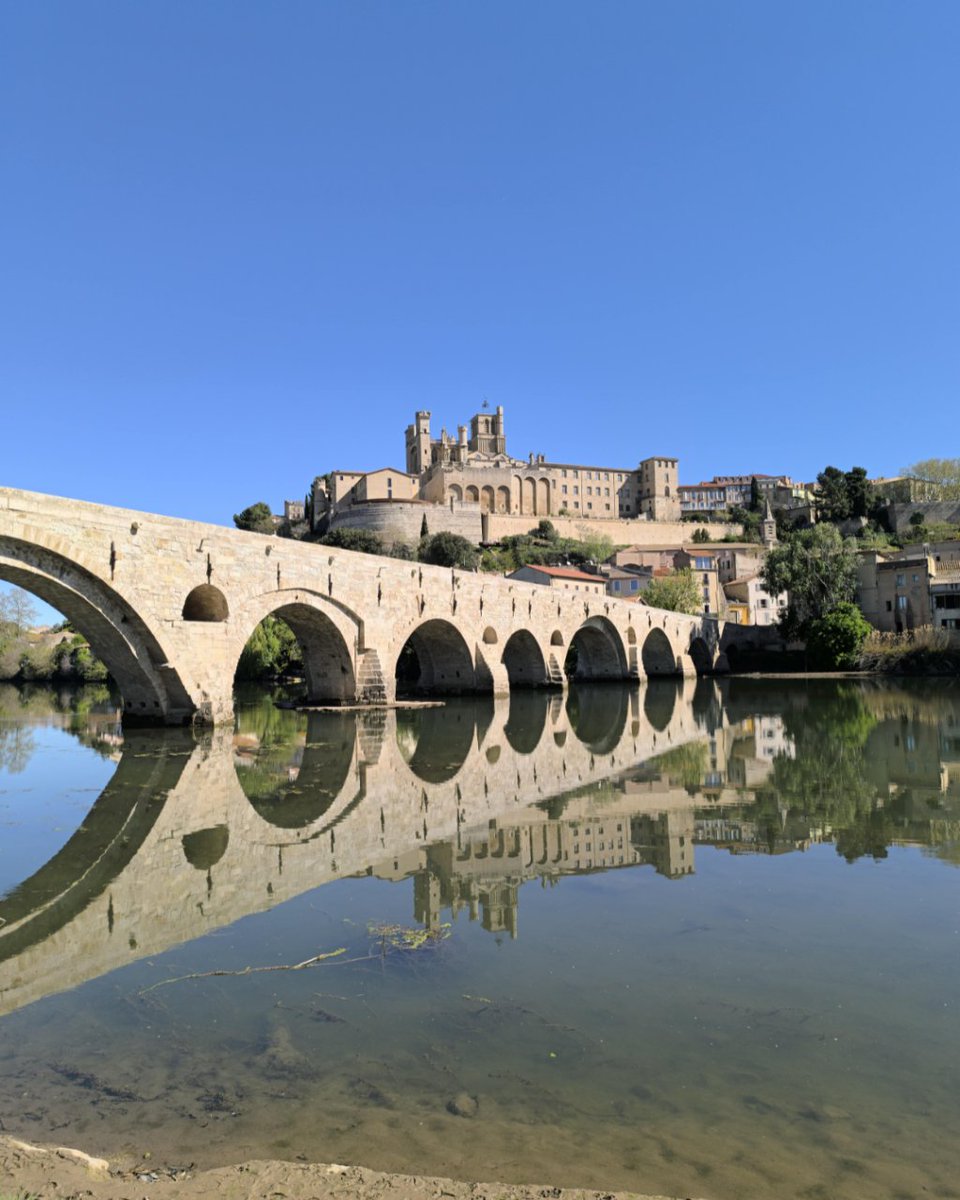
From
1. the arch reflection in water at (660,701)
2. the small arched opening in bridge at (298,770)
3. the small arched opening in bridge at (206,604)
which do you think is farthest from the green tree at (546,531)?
the small arched opening in bridge at (206,604)

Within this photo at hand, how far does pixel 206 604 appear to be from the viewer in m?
21.6

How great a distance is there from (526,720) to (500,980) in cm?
2101

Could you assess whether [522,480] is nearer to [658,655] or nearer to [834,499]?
[834,499]

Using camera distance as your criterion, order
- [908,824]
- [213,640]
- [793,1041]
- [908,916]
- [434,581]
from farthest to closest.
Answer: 1. [434,581]
2. [213,640]
3. [908,824]
4. [908,916]
5. [793,1041]

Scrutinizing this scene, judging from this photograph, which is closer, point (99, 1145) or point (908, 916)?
point (99, 1145)

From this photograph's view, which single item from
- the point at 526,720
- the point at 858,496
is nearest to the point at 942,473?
the point at 858,496

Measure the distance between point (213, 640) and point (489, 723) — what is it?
28.1 feet

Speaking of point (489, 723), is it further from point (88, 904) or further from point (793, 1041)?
point (793, 1041)

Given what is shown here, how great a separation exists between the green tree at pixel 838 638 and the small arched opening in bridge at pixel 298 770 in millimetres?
39332

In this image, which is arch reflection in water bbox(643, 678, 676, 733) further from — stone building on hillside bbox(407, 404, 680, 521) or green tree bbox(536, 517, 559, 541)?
stone building on hillside bbox(407, 404, 680, 521)

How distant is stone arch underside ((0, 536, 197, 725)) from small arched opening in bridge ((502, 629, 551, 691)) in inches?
852

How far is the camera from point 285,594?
930 inches

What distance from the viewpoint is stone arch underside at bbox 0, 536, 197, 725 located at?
16828 millimetres

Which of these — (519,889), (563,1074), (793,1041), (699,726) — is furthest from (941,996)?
(699,726)
